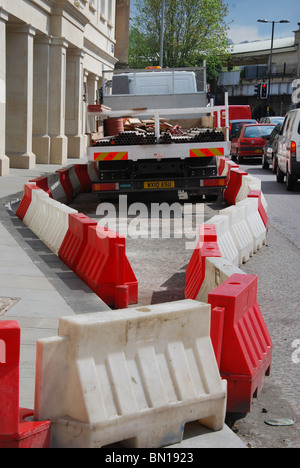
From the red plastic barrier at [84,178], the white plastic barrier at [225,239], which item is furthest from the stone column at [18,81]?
the white plastic barrier at [225,239]

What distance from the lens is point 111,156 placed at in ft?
48.2

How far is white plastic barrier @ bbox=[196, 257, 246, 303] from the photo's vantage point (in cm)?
589

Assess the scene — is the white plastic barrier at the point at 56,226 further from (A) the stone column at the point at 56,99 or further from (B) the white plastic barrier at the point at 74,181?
(A) the stone column at the point at 56,99

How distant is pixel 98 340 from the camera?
3662mm

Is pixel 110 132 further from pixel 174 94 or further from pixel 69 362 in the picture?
pixel 69 362

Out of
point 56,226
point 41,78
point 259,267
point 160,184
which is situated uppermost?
point 41,78

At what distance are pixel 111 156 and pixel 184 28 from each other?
202ft

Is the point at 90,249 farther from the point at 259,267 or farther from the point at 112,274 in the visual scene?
the point at 259,267

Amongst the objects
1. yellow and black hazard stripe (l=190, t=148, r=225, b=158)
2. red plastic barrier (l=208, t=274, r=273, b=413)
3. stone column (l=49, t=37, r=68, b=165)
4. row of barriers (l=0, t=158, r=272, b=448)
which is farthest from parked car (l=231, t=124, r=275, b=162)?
red plastic barrier (l=208, t=274, r=273, b=413)

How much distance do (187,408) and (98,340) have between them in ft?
2.13

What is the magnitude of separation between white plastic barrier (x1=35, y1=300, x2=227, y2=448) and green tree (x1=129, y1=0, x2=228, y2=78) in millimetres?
70528

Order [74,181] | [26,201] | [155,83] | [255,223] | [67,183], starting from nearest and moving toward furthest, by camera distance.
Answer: [255,223] → [26,201] → [67,183] → [74,181] → [155,83]

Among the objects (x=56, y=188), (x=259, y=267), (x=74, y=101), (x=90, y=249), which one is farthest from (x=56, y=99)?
(x=90, y=249)

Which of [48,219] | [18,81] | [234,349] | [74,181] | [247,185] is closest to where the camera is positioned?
[234,349]
